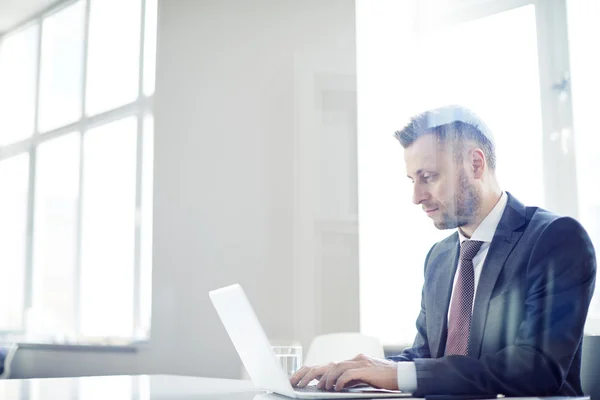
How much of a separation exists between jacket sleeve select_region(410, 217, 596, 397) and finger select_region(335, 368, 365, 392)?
0.08 m

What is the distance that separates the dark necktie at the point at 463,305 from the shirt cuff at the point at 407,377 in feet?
1.23

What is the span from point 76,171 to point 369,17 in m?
1.42

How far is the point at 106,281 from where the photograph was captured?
3092mm

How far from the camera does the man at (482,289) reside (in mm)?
1071

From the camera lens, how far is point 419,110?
2.36m

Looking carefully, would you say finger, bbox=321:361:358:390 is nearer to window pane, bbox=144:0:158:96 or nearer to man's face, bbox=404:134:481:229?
man's face, bbox=404:134:481:229

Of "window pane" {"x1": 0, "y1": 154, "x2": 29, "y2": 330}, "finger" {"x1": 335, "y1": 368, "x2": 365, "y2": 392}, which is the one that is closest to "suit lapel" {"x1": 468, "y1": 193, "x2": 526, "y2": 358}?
"finger" {"x1": 335, "y1": 368, "x2": 365, "y2": 392}

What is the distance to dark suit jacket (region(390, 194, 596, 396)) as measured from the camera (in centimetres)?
115

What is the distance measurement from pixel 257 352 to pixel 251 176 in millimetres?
1910

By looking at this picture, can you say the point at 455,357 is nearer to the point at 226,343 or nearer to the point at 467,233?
the point at 467,233

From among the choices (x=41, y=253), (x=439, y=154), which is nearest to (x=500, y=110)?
(x=439, y=154)

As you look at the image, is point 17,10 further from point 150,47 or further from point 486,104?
point 486,104

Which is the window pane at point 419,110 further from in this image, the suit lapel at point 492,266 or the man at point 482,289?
the suit lapel at point 492,266

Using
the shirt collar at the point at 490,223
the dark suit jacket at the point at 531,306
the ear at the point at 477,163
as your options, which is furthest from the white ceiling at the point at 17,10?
the dark suit jacket at the point at 531,306
